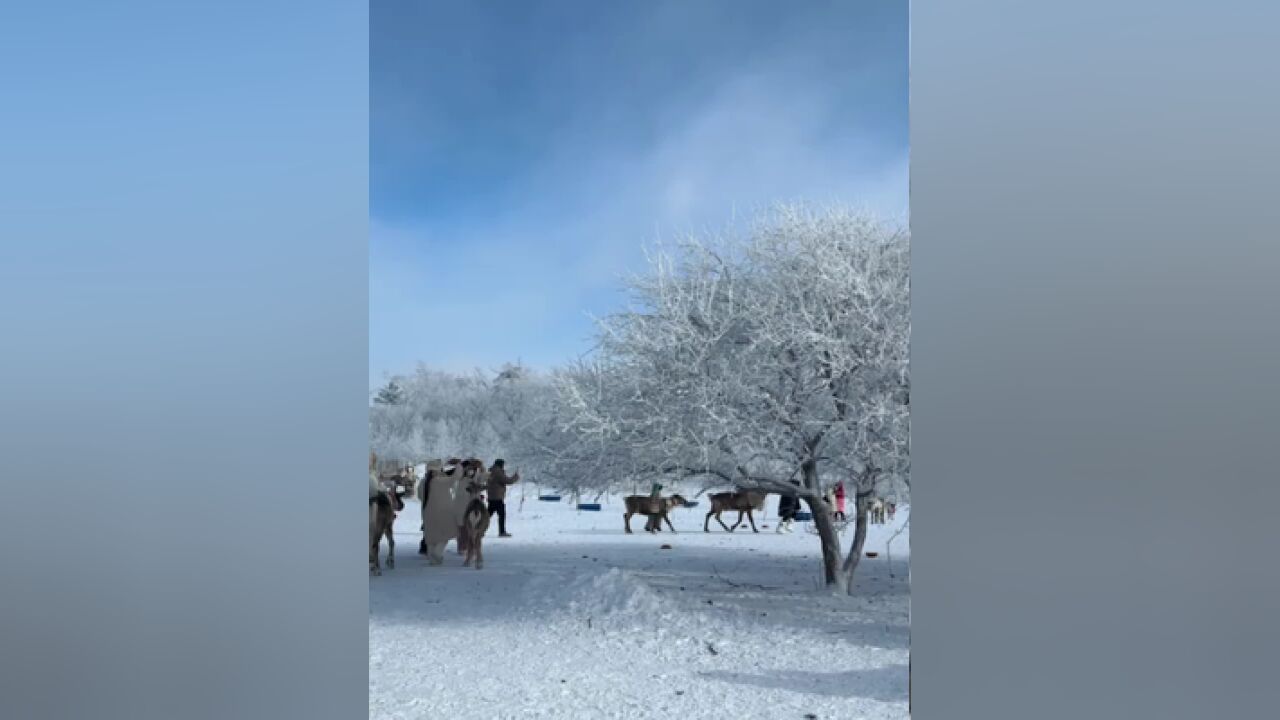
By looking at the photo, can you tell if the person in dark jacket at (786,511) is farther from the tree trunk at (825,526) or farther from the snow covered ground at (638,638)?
the tree trunk at (825,526)

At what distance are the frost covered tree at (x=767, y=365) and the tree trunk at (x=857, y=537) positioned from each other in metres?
0.03

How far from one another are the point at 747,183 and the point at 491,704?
351 cm

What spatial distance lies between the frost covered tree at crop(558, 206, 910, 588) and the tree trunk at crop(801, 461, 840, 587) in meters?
0.01
